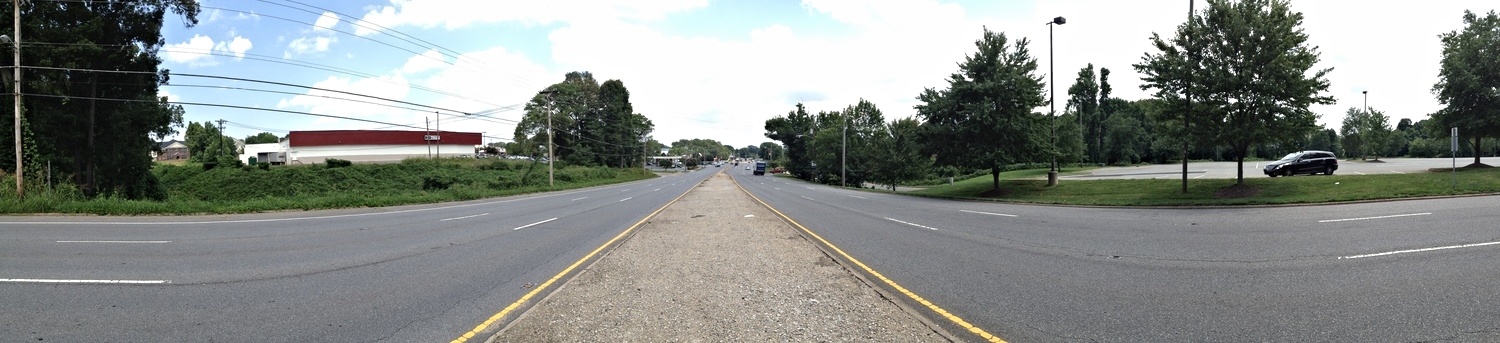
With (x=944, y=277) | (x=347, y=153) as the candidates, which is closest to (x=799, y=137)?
(x=347, y=153)

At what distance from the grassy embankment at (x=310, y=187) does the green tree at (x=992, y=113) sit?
82.2ft

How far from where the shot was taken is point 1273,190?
67.5 feet

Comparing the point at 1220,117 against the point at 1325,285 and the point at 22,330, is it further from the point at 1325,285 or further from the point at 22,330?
the point at 22,330

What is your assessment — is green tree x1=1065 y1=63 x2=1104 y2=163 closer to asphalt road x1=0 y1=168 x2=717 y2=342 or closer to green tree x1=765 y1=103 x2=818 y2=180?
green tree x1=765 y1=103 x2=818 y2=180

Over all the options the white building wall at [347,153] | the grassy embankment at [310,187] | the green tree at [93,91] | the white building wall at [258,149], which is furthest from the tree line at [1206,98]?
the white building wall at [258,149]

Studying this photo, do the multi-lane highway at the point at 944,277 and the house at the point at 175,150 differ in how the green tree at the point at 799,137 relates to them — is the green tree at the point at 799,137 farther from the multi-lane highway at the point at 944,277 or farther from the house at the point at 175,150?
the house at the point at 175,150

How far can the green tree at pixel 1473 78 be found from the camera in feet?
81.0

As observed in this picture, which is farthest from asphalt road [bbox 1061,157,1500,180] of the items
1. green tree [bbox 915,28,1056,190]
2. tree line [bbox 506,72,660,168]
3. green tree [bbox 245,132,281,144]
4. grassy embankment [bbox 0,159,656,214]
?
green tree [bbox 245,132,281,144]

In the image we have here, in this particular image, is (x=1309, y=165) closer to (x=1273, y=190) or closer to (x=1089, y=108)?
(x=1273, y=190)

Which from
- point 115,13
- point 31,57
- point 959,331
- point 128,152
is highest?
point 115,13

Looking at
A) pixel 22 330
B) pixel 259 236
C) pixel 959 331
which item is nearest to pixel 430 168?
pixel 259 236

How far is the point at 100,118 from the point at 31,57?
243 inches

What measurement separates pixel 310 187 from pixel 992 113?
48.0 metres

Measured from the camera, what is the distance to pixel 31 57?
914 inches
